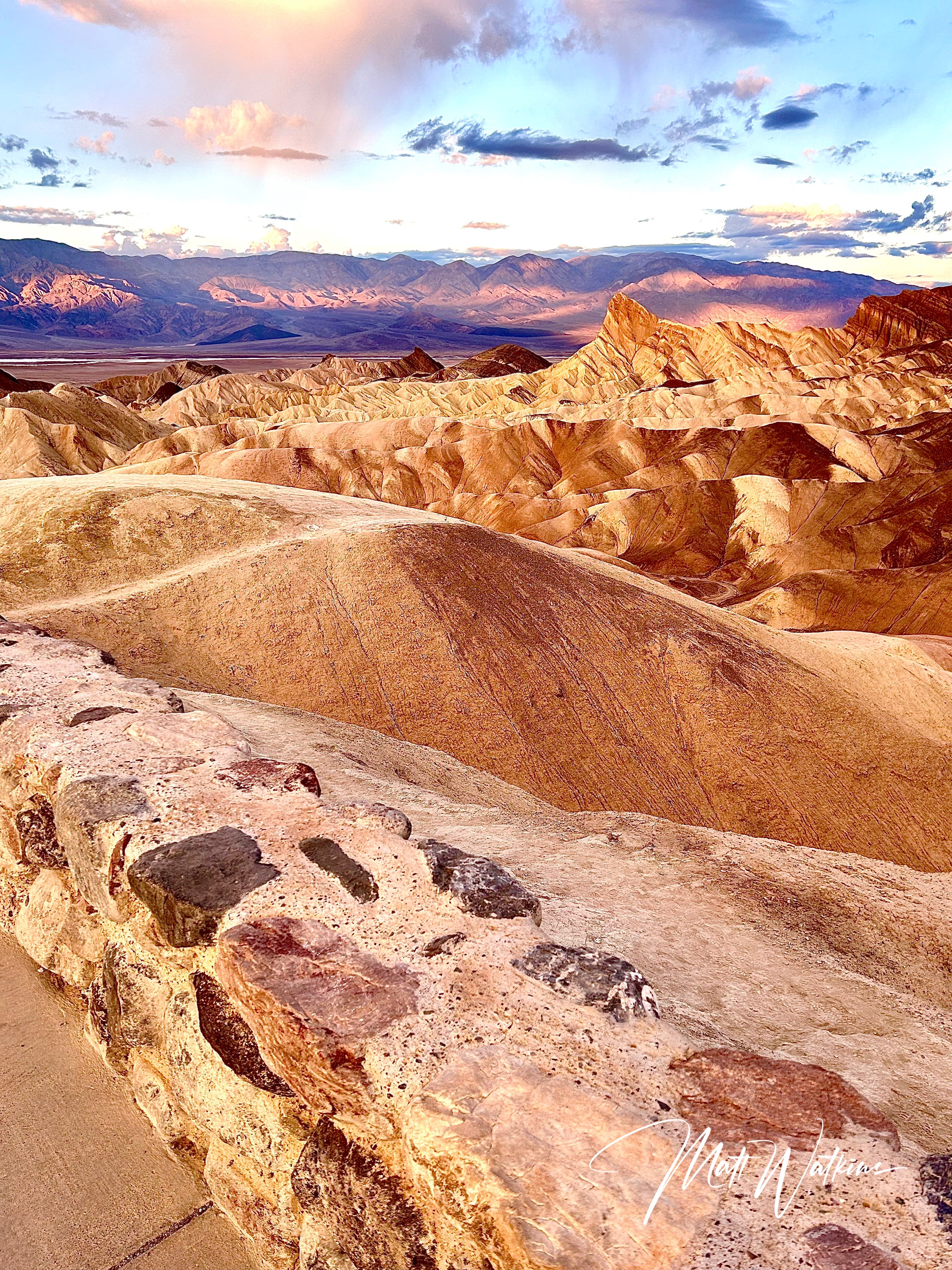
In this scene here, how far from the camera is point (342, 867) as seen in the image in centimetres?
717

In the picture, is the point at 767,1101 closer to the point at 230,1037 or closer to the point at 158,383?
the point at 230,1037

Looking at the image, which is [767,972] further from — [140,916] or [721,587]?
[721,587]

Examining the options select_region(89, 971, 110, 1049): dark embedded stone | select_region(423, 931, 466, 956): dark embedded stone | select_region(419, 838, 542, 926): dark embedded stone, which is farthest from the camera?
select_region(89, 971, 110, 1049): dark embedded stone

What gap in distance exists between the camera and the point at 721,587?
62.1 m

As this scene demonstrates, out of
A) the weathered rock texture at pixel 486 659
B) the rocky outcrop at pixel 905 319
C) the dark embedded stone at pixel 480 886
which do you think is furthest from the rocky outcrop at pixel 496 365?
the dark embedded stone at pixel 480 886

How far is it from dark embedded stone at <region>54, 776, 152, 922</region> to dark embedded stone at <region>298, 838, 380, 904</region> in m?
1.63

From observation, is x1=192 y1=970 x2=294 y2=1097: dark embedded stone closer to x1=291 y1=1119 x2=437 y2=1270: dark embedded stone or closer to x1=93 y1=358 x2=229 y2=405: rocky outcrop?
x1=291 y1=1119 x2=437 y2=1270: dark embedded stone

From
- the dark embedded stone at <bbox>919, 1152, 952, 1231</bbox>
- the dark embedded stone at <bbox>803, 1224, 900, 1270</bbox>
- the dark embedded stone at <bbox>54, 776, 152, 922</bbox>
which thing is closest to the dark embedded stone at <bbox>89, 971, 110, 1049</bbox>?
the dark embedded stone at <bbox>54, 776, 152, 922</bbox>

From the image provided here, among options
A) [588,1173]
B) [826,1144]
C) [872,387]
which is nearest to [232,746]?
[588,1173]

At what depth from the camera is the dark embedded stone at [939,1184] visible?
4.53 m

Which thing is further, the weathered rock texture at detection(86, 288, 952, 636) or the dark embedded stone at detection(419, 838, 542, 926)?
the weathered rock texture at detection(86, 288, 952, 636)

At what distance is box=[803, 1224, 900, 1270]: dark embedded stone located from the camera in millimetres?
4172

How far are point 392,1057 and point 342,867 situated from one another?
210cm

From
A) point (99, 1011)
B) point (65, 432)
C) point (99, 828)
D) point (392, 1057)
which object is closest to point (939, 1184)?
point (392, 1057)
